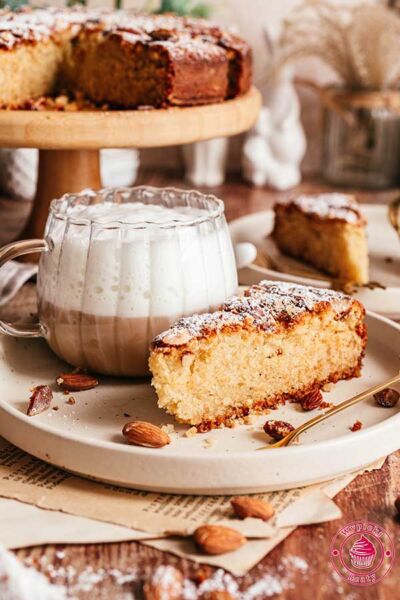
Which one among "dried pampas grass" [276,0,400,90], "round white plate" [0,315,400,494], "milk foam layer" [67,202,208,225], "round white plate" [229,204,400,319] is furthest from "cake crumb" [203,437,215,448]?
"dried pampas grass" [276,0,400,90]

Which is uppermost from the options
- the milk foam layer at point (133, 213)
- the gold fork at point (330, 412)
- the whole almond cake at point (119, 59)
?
the whole almond cake at point (119, 59)

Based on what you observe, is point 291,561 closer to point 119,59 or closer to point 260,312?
point 260,312

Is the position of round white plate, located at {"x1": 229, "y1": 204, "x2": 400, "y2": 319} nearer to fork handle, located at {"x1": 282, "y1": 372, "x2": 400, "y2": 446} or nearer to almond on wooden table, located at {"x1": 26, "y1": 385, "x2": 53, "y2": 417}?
fork handle, located at {"x1": 282, "y1": 372, "x2": 400, "y2": 446}

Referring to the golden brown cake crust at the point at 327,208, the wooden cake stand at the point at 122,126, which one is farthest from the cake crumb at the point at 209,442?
the golden brown cake crust at the point at 327,208

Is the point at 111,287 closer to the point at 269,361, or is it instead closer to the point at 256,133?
the point at 269,361

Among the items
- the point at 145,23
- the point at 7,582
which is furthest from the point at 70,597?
the point at 145,23

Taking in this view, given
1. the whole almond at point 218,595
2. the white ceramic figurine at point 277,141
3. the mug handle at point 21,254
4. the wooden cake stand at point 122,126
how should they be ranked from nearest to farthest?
the whole almond at point 218,595, the mug handle at point 21,254, the wooden cake stand at point 122,126, the white ceramic figurine at point 277,141

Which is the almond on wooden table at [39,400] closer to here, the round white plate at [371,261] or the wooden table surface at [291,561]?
the wooden table surface at [291,561]
